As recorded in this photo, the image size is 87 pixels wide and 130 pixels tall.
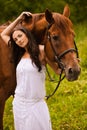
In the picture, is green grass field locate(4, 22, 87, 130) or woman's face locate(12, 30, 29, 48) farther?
green grass field locate(4, 22, 87, 130)

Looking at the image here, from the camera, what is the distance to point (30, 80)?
3729 mm

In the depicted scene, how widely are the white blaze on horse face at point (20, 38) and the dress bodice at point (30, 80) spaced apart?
0.15m

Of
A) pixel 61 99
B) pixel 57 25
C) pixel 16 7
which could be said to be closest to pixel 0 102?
pixel 57 25

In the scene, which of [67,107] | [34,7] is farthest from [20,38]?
[34,7]

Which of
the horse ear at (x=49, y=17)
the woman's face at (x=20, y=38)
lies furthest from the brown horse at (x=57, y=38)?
the woman's face at (x=20, y=38)

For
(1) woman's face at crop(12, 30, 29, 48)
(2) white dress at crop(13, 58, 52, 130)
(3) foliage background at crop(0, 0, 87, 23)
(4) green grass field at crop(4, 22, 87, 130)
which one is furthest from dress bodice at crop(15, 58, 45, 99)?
(3) foliage background at crop(0, 0, 87, 23)

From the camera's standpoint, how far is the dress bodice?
147 inches

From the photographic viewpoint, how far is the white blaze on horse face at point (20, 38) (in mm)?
3758

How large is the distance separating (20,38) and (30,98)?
1.75 feet

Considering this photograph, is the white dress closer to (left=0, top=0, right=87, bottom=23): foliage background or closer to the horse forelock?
the horse forelock

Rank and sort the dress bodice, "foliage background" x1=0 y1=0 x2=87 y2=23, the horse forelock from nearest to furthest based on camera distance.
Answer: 1. the dress bodice
2. the horse forelock
3. "foliage background" x1=0 y1=0 x2=87 y2=23

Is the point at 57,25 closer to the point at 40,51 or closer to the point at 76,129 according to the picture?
the point at 40,51

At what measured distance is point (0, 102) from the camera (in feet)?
15.9

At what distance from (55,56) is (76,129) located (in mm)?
1803
